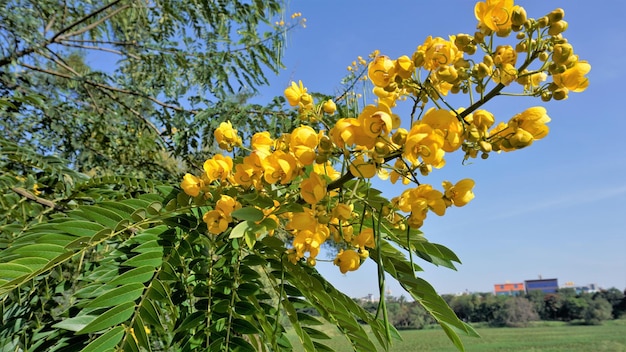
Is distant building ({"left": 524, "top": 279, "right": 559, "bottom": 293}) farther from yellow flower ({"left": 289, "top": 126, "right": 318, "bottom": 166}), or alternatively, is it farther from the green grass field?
yellow flower ({"left": 289, "top": 126, "right": 318, "bottom": 166})

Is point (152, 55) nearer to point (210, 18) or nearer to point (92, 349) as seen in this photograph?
point (210, 18)

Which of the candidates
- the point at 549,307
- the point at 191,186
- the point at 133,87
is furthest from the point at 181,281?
the point at 549,307

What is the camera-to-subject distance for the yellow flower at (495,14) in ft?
1.73

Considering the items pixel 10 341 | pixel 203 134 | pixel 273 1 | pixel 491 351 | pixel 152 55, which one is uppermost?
pixel 273 1

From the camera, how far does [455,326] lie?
626mm

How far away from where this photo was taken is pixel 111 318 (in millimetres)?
548

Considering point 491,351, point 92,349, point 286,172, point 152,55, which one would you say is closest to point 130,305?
point 92,349

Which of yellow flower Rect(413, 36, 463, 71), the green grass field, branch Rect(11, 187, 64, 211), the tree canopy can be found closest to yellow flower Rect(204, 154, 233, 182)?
the tree canopy

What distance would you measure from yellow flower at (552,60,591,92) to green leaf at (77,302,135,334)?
2.21 ft

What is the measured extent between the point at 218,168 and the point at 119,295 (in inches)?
9.5

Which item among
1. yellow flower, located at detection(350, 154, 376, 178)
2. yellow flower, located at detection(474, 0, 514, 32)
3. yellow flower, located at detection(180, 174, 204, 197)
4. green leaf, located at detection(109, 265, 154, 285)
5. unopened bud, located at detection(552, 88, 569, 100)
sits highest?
yellow flower, located at detection(474, 0, 514, 32)

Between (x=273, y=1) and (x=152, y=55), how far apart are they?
0.99m

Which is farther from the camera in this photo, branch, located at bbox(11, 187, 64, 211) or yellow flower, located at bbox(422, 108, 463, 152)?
branch, located at bbox(11, 187, 64, 211)

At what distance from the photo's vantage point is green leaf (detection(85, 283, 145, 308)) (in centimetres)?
54
